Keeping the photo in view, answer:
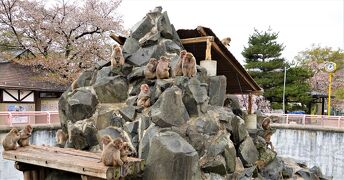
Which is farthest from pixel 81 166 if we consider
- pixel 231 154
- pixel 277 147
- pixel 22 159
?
pixel 277 147

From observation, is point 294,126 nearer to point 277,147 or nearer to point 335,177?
point 277,147

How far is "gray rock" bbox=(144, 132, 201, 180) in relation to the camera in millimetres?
7027

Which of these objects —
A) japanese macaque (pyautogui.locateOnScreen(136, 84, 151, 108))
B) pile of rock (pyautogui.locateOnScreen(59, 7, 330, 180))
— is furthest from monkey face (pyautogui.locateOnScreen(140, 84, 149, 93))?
pile of rock (pyautogui.locateOnScreen(59, 7, 330, 180))

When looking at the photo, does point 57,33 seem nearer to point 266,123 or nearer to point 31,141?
point 31,141

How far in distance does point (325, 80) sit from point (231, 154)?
27428 mm

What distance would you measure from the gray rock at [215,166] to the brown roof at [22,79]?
11.7m

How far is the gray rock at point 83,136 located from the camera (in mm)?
→ 8820

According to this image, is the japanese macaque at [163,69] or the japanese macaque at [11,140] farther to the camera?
the japanese macaque at [163,69]

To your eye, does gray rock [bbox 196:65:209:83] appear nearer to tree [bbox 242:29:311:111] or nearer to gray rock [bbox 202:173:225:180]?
gray rock [bbox 202:173:225:180]

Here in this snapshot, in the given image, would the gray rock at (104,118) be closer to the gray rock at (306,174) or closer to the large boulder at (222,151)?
the large boulder at (222,151)

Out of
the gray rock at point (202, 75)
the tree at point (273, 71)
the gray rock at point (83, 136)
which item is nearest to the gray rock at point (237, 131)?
the gray rock at point (202, 75)

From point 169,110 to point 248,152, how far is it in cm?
358

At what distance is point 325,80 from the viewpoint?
31719 mm

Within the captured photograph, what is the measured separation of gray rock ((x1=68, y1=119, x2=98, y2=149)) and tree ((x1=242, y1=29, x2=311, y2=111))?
19.1 metres
